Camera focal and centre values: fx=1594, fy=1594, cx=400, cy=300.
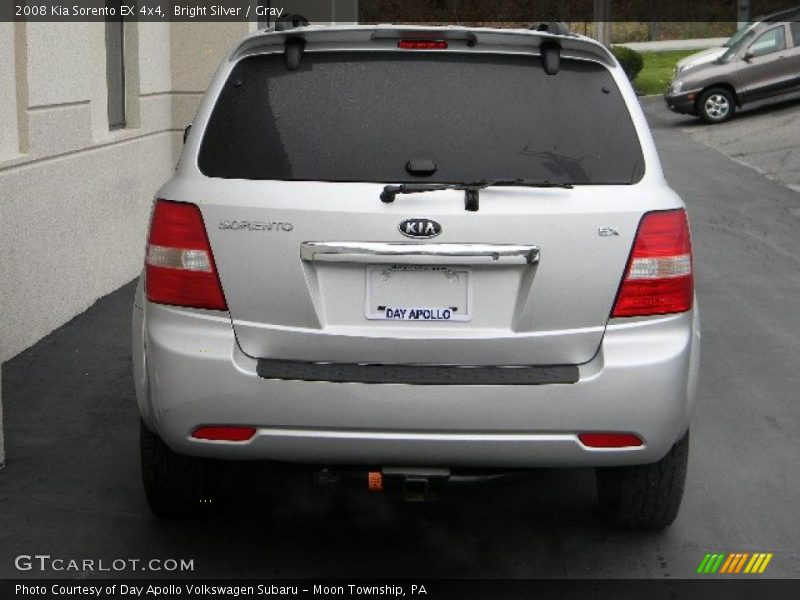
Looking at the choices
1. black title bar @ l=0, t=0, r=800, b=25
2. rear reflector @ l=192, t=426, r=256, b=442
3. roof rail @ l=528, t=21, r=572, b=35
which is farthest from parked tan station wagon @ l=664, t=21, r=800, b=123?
rear reflector @ l=192, t=426, r=256, b=442

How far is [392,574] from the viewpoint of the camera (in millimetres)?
5473

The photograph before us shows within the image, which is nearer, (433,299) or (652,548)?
(433,299)

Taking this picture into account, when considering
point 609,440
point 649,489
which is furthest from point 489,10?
point 609,440

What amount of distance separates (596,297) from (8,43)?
17.4ft

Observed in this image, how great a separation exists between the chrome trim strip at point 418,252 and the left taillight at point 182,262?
0.37 metres

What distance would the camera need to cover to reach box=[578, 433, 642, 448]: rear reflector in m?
5.06

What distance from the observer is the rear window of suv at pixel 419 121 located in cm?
512

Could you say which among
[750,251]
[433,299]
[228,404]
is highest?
[433,299]

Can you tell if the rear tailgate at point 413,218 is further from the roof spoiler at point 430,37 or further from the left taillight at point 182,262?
the roof spoiler at point 430,37

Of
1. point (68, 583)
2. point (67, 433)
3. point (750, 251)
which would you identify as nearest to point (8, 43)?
point (67, 433)

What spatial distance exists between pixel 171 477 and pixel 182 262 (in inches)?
39.6

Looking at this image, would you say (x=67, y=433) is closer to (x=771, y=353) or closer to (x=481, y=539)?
(x=481, y=539)

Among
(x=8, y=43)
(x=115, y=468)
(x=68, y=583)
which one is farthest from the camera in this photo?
(x=8, y=43)

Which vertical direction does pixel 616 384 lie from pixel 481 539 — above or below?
above
